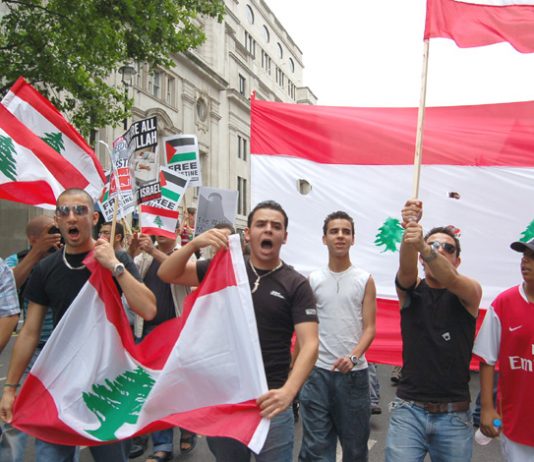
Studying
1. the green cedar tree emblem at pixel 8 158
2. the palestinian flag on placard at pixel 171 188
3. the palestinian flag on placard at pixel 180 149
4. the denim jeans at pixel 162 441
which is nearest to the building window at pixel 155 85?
the palestinian flag on placard at pixel 180 149

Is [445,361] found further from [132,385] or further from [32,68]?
[32,68]

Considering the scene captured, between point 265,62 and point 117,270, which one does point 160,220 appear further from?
point 265,62

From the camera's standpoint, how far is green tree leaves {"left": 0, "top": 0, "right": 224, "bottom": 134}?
1157cm

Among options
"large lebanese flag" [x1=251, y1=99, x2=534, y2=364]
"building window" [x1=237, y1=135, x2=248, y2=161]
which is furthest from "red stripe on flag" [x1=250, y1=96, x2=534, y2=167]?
"building window" [x1=237, y1=135, x2=248, y2=161]

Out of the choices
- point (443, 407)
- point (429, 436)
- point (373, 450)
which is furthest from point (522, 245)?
point (373, 450)

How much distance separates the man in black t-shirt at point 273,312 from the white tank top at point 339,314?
1137 millimetres

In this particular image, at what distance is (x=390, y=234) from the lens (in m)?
4.91

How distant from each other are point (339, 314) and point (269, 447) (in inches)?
58.3

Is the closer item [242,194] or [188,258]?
[188,258]

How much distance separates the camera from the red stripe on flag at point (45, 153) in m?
4.84

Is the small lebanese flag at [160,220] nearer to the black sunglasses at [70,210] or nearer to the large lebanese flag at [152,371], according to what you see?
the black sunglasses at [70,210]

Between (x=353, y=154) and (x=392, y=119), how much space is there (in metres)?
0.47

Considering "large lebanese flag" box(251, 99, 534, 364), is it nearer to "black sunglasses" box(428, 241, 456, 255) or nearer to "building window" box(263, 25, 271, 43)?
"black sunglasses" box(428, 241, 456, 255)

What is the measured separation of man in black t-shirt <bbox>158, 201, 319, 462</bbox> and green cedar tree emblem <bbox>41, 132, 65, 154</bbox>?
2.42m
